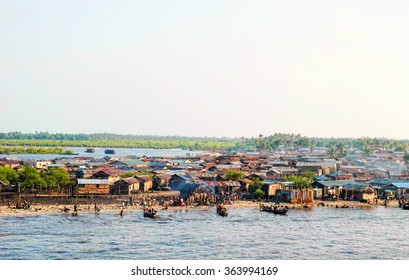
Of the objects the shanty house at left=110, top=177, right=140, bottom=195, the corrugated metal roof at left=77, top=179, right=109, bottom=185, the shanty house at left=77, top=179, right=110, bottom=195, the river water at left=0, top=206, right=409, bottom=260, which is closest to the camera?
the river water at left=0, top=206, right=409, bottom=260

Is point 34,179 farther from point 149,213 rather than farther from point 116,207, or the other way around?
point 149,213

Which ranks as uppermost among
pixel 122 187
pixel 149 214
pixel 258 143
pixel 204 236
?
pixel 258 143

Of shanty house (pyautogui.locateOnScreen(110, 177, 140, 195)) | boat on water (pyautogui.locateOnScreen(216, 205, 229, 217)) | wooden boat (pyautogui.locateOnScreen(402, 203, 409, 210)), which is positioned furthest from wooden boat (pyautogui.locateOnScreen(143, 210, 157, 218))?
wooden boat (pyautogui.locateOnScreen(402, 203, 409, 210))

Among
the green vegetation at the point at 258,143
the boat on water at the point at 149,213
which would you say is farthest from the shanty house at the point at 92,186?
the green vegetation at the point at 258,143

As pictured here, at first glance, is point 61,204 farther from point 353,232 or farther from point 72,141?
point 72,141

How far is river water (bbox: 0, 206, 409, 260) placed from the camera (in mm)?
10258

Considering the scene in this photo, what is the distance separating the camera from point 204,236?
38.6 feet

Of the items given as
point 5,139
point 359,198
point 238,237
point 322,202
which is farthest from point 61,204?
point 5,139

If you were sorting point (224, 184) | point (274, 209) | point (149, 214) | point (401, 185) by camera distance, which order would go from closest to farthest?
point (149, 214) < point (274, 209) < point (224, 184) < point (401, 185)

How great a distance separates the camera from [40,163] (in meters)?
24.0

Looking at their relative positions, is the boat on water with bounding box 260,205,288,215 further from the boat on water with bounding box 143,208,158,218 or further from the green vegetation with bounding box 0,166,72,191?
the green vegetation with bounding box 0,166,72,191

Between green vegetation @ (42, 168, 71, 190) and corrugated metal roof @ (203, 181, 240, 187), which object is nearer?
green vegetation @ (42, 168, 71, 190)

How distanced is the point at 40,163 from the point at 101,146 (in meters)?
29.5

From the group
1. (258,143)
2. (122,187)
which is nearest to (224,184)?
(122,187)
